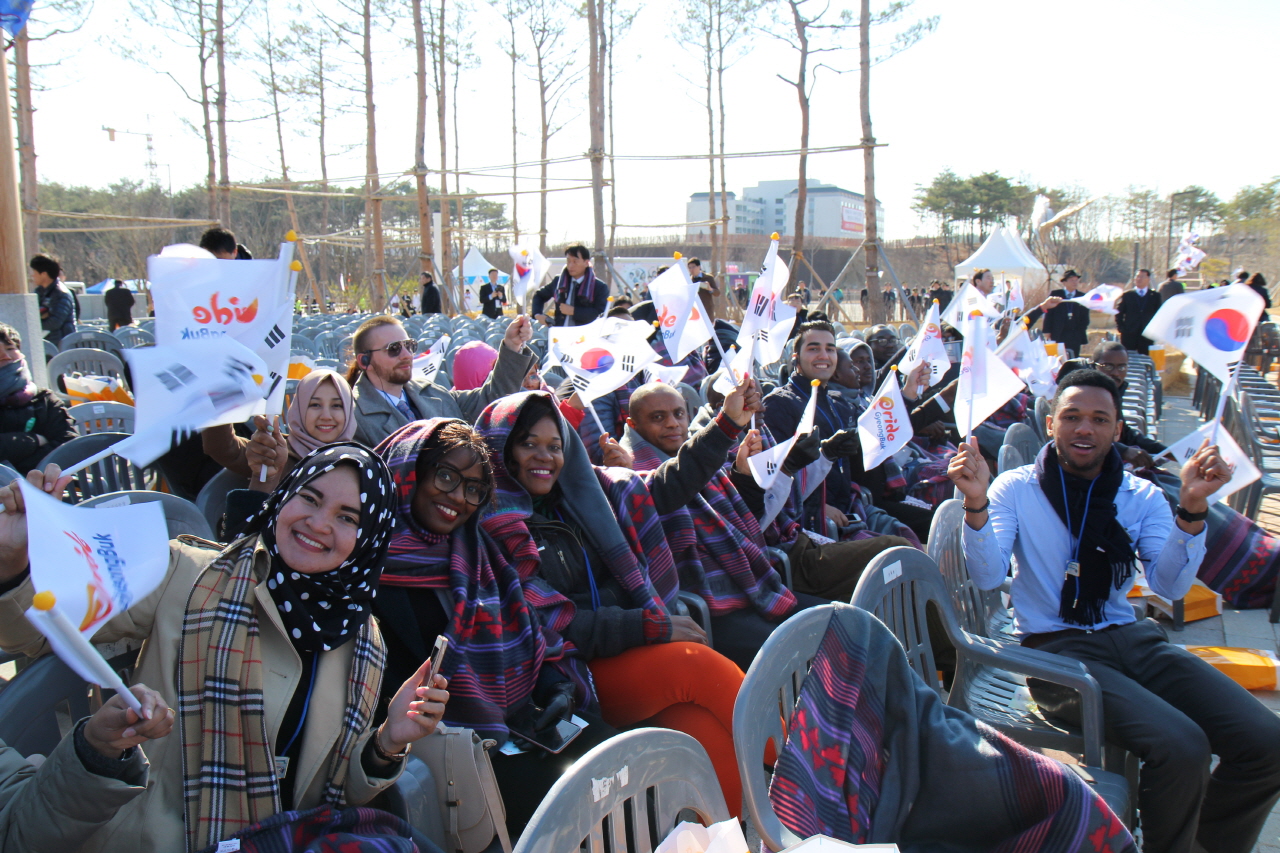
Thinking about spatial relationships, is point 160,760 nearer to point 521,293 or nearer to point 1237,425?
point 1237,425

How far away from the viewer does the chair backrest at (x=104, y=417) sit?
4.46 metres

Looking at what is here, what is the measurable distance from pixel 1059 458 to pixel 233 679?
2621 millimetres

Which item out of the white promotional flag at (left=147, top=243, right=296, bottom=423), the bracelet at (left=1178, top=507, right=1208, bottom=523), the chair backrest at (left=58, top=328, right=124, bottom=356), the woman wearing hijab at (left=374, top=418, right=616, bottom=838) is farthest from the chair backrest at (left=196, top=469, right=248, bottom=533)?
the chair backrest at (left=58, top=328, right=124, bottom=356)

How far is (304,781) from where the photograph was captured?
170 centimetres

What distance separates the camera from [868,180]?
14805 millimetres

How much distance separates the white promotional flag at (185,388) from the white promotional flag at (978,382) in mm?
2479

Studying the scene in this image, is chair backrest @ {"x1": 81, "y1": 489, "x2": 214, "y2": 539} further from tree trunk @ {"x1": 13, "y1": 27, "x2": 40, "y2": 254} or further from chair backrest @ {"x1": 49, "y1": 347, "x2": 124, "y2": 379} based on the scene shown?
tree trunk @ {"x1": 13, "y1": 27, "x2": 40, "y2": 254}

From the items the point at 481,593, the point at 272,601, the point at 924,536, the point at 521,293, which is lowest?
the point at 924,536

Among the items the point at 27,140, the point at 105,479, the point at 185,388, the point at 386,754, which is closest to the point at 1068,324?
the point at 105,479

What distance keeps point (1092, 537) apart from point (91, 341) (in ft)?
30.5

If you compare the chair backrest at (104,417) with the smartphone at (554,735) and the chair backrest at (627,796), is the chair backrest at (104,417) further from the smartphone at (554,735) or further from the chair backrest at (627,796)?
the chair backrest at (627,796)

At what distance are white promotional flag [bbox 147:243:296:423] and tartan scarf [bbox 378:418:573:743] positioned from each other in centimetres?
63

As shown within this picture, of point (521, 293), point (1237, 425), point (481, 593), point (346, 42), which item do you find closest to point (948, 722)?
point (481, 593)

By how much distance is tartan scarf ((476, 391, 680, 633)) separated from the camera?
8.61ft
